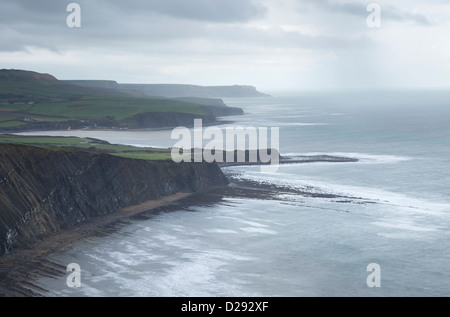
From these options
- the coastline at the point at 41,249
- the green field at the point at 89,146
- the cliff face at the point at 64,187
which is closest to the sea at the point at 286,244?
the coastline at the point at 41,249

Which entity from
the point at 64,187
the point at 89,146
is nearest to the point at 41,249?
the point at 64,187

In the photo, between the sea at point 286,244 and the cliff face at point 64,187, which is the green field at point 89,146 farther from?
the sea at point 286,244

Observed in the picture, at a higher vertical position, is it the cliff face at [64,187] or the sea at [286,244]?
the cliff face at [64,187]

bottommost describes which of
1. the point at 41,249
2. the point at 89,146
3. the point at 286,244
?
the point at 286,244

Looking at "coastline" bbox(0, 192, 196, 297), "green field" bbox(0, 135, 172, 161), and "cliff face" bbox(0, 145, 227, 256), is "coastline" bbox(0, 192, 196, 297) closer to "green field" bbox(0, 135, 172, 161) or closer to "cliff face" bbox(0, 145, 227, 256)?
"cliff face" bbox(0, 145, 227, 256)

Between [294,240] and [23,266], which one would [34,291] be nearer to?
[23,266]

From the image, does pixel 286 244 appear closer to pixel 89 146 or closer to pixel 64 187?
pixel 64 187

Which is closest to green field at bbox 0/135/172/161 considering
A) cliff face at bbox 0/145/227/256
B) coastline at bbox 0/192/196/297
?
cliff face at bbox 0/145/227/256

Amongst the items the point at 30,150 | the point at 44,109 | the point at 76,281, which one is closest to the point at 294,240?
the point at 76,281
